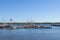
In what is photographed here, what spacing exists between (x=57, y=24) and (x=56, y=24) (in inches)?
25.8

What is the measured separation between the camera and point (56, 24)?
8962cm

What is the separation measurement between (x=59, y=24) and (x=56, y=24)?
1.90 meters

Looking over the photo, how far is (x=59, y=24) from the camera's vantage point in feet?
291

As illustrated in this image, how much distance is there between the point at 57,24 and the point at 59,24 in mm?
1442

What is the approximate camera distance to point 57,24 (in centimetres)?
8975
